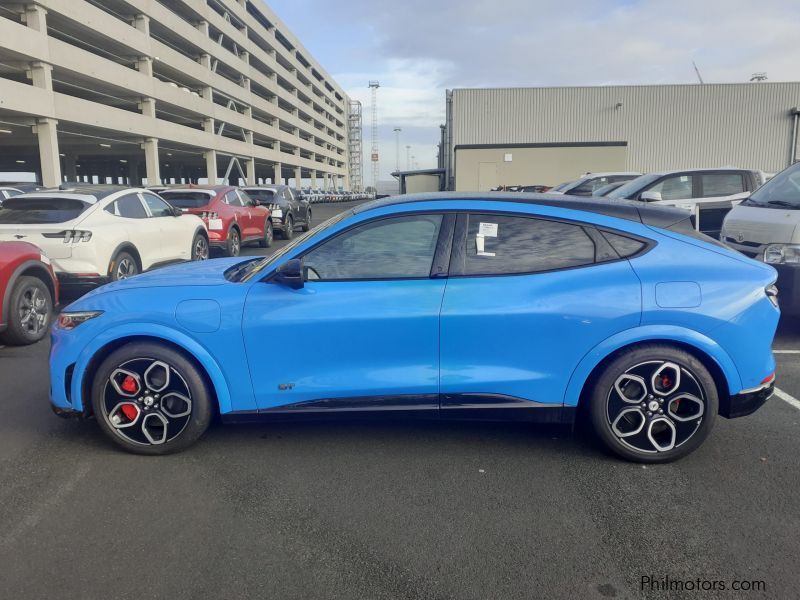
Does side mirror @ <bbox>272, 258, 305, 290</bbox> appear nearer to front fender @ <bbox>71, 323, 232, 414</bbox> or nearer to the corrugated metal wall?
front fender @ <bbox>71, 323, 232, 414</bbox>

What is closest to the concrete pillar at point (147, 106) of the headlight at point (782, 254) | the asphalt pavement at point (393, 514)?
the asphalt pavement at point (393, 514)

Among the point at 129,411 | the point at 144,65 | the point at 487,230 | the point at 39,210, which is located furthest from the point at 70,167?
the point at 487,230

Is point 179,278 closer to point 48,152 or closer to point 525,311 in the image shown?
point 525,311

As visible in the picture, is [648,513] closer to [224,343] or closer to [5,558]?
[224,343]

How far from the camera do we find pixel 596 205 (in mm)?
3725

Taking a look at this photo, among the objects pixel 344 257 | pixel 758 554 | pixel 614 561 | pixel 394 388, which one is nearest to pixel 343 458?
pixel 394 388

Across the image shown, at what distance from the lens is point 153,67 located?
41.2m

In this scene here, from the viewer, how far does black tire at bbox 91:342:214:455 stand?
3541 millimetres

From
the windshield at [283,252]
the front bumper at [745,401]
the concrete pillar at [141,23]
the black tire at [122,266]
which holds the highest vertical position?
the concrete pillar at [141,23]

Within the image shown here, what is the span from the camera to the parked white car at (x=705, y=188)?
10484 mm

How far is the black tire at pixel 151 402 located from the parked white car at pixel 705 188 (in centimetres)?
903

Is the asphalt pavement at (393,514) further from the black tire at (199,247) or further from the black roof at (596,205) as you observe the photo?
the black tire at (199,247)

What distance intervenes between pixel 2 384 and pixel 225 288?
116 inches

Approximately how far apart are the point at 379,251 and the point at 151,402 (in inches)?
64.6
